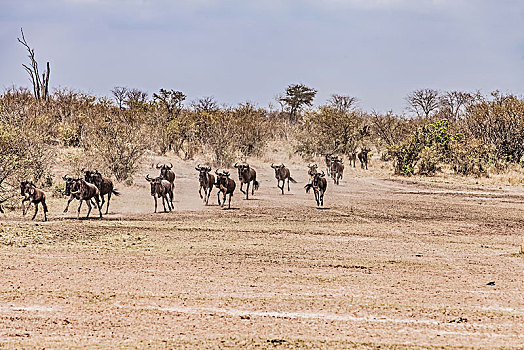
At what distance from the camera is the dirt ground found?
8.50 metres

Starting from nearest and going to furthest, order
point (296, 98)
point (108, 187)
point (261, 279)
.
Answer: point (261, 279) < point (108, 187) < point (296, 98)

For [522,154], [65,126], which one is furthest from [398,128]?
[65,126]

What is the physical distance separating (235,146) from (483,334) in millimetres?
40319

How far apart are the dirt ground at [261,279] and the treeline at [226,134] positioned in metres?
7.99

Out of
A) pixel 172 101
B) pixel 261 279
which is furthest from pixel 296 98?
pixel 261 279

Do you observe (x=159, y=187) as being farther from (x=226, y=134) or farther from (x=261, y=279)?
(x=226, y=134)

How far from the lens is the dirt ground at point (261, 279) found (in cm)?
850

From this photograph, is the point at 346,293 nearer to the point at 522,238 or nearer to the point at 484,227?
the point at 522,238

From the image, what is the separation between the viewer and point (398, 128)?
2184 inches

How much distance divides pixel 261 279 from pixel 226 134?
1339 inches

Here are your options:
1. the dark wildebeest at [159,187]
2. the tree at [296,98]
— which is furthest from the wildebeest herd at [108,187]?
the tree at [296,98]

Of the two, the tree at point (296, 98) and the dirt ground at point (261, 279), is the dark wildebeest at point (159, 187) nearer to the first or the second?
the dirt ground at point (261, 279)

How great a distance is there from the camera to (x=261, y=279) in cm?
1197

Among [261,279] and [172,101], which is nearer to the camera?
[261,279]
